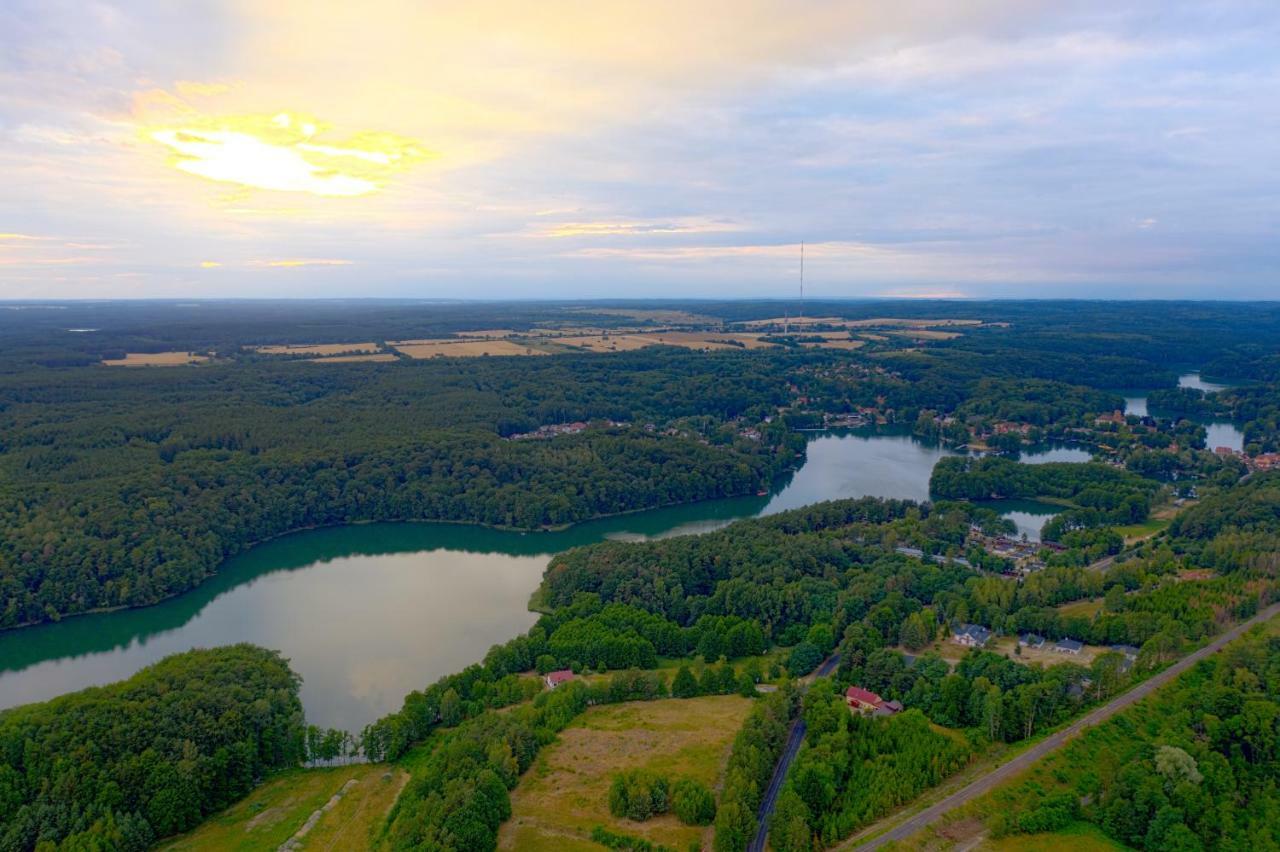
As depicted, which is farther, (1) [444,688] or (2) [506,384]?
(2) [506,384]

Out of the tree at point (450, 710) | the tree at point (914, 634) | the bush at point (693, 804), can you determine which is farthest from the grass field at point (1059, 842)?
the tree at point (450, 710)

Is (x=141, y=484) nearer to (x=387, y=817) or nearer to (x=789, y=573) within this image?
(x=387, y=817)

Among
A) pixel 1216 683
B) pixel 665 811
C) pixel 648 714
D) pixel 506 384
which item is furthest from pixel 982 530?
pixel 506 384

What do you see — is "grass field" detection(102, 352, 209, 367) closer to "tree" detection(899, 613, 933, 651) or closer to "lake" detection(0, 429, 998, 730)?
"lake" detection(0, 429, 998, 730)

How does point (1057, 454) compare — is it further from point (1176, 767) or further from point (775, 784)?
point (775, 784)

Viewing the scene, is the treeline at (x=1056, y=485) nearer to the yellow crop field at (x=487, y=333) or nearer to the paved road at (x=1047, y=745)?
the paved road at (x=1047, y=745)

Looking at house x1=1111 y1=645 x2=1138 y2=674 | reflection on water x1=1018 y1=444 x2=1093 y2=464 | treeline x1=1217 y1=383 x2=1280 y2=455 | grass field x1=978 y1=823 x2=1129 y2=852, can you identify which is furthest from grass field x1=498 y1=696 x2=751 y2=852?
treeline x1=1217 y1=383 x2=1280 y2=455
